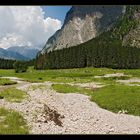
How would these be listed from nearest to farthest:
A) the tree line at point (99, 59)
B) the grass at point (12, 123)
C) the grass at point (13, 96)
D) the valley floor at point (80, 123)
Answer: the grass at point (12, 123), the valley floor at point (80, 123), the grass at point (13, 96), the tree line at point (99, 59)

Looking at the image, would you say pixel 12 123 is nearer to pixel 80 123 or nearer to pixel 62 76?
pixel 80 123

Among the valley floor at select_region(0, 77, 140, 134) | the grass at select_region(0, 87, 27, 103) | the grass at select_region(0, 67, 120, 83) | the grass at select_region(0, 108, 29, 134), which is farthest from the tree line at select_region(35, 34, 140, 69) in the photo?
the grass at select_region(0, 108, 29, 134)

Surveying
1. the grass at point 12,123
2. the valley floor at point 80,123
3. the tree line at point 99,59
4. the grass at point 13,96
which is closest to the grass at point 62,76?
the tree line at point 99,59

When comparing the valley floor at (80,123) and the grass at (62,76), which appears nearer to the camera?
the valley floor at (80,123)

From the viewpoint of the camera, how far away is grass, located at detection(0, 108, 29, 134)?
21.0m

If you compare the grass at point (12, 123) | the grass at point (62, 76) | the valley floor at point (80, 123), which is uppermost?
the grass at point (62, 76)

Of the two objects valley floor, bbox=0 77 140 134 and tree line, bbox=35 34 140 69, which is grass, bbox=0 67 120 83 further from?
valley floor, bbox=0 77 140 134

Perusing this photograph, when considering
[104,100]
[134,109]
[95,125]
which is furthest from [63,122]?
[104,100]

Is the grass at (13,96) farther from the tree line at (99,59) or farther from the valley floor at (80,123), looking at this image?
the tree line at (99,59)

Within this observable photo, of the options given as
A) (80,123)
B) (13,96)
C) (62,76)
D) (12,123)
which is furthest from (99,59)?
(12,123)

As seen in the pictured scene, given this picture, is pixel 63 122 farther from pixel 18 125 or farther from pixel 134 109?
pixel 134 109

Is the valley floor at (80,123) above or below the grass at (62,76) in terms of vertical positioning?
below

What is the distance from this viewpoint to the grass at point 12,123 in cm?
2103

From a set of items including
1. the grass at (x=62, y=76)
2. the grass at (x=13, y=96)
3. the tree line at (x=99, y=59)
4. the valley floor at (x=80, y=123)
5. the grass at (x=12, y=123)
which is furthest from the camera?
the tree line at (x=99, y=59)
